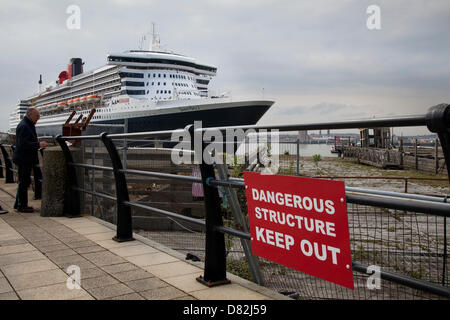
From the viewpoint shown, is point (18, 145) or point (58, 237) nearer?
point (58, 237)

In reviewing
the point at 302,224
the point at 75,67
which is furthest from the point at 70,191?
the point at 75,67

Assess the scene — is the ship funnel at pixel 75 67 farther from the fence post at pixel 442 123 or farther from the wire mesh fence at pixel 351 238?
the fence post at pixel 442 123

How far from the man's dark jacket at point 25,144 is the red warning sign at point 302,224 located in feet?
18.0

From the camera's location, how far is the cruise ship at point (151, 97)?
32594 mm

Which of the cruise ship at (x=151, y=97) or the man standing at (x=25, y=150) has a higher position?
the cruise ship at (x=151, y=97)

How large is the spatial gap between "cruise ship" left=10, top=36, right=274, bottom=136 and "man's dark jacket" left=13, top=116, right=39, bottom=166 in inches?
647

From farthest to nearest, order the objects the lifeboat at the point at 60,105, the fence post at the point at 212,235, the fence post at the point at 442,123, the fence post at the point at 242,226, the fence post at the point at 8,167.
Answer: the lifeboat at the point at 60,105 → the fence post at the point at 8,167 → the fence post at the point at 242,226 → the fence post at the point at 212,235 → the fence post at the point at 442,123

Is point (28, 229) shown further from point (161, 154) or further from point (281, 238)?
point (281, 238)

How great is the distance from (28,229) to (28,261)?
1733 millimetres

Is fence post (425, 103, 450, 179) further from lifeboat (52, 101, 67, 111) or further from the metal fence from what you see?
lifeboat (52, 101, 67, 111)

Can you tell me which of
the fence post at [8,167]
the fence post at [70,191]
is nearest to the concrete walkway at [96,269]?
the fence post at [70,191]

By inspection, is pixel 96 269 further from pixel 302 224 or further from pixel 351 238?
pixel 351 238
